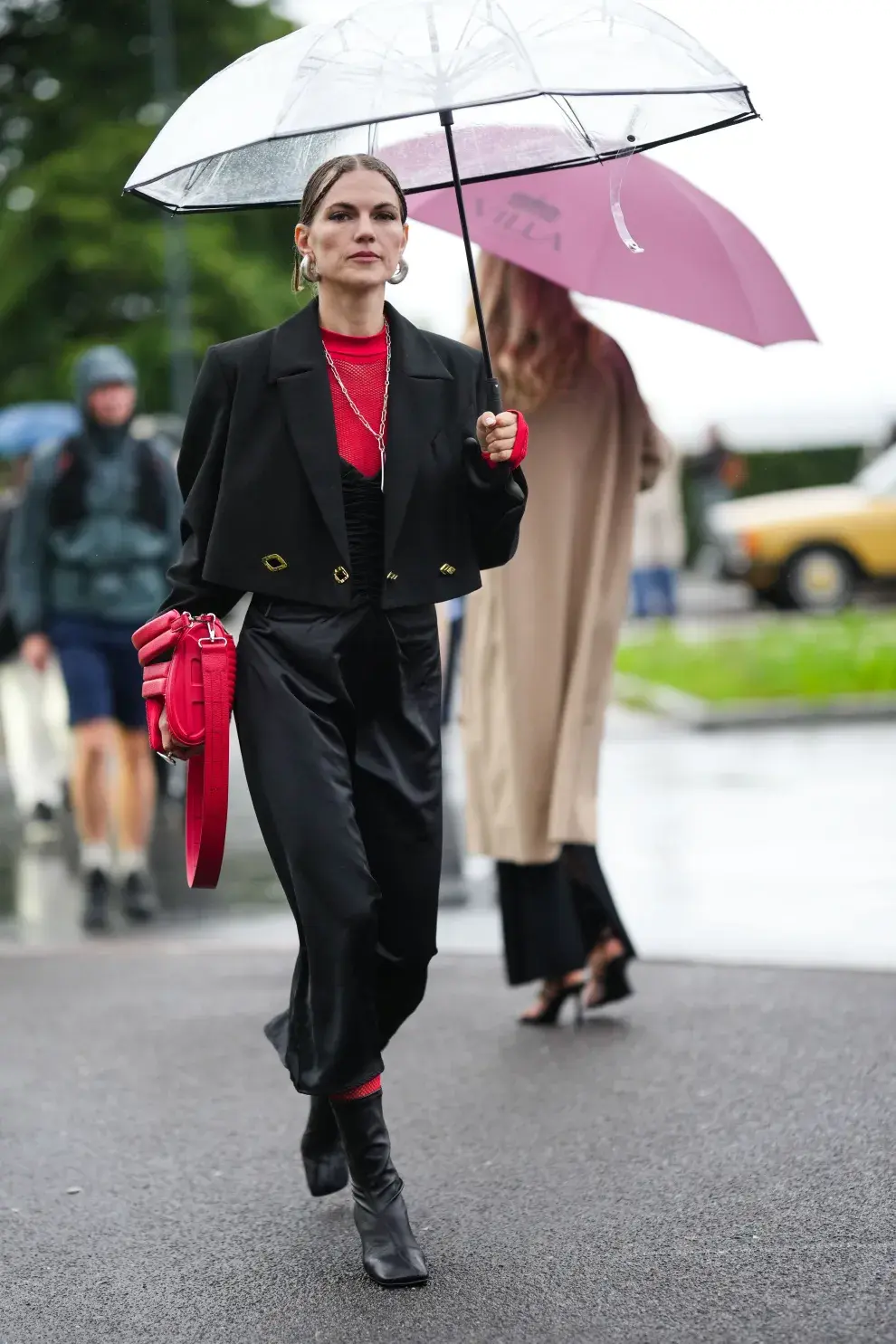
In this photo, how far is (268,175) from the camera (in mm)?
4723

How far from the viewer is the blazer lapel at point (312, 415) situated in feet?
13.6

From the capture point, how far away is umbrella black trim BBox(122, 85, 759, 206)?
4.13 metres

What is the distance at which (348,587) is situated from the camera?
418 cm

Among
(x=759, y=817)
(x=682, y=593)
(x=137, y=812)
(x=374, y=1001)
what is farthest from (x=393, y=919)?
(x=682, y=593)

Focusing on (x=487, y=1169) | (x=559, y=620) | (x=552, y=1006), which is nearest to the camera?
(x=487, y=1169)

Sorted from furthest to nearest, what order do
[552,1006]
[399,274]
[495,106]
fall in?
1. [552,1006]
2. [495,106]
3. [399,274]

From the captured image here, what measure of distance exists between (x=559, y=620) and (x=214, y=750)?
6.67ft

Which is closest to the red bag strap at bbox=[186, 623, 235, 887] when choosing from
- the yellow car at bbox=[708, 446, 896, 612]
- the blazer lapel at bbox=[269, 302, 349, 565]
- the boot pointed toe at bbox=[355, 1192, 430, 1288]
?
the blazer lapel at bbox=[269, 302, 349, 565]

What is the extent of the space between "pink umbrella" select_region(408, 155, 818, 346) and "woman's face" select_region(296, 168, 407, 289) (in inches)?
52.7

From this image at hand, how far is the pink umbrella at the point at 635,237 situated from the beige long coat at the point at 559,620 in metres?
0.39

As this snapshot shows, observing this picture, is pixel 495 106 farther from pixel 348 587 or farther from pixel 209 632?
pixel 209 632

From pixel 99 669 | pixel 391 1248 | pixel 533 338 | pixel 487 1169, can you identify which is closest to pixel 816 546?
pixel 99 669

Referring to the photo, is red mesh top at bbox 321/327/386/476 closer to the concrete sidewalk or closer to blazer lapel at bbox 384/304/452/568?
blazer lapel at bbox 384/304/452/568

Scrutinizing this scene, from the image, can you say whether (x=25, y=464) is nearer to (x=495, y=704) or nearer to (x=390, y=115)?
(x=495, y=704)
